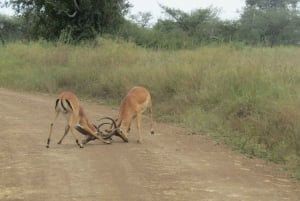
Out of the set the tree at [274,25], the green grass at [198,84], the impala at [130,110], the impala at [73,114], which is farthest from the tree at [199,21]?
the impala at [73,114]

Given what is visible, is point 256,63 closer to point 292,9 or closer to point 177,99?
point 177,99

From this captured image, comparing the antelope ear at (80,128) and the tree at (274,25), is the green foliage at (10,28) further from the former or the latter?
the antelope ear at (80,128)

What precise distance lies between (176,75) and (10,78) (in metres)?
8.17

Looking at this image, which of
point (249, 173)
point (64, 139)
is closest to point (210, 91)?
point (64, 139)

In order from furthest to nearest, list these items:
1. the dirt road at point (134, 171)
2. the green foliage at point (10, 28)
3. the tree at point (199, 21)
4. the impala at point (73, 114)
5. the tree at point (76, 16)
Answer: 1. the green foliage at point (10, 28)
2. the tree at point (199, 21)
3. the tree at point (76, 16)
4. the impala at point (73, 114)
5. the dirt road at point (134, 171)

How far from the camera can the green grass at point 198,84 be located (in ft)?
32.2

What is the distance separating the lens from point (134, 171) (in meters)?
7.53

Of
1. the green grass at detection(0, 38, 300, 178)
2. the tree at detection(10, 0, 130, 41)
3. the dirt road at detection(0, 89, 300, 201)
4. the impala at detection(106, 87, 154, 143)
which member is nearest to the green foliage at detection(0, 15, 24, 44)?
the tree at detection(10, 0, 130, 41)

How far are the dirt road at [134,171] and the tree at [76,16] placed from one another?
1762cm

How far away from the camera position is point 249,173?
7.74 meters

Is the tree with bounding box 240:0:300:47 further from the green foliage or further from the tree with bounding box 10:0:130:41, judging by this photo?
the green foliage

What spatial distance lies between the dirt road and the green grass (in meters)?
0.75

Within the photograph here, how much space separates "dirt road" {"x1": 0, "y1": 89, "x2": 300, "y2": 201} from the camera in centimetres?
643

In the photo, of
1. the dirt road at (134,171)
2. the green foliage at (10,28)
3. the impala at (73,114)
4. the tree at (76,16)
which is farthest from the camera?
the green foliage at (10,28)
